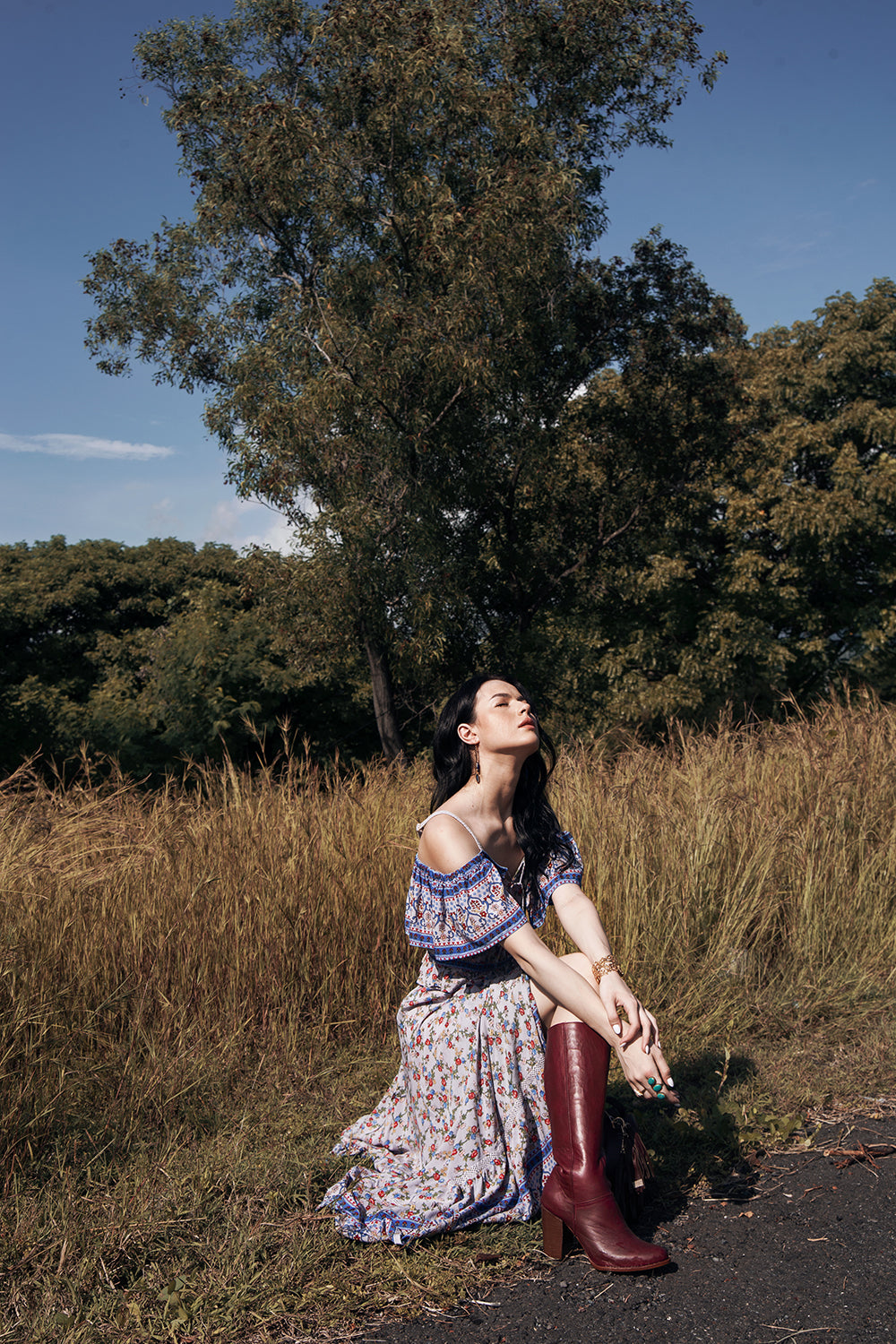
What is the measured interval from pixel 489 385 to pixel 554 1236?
33.7 feet

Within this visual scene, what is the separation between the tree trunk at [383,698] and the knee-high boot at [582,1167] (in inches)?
409

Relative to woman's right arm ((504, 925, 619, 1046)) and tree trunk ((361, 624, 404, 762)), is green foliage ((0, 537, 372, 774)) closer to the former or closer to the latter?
tree trunk ((361, 624, 404, 762))

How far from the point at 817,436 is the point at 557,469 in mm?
6001

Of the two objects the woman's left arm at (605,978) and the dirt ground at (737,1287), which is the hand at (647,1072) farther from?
the dirt ground at (737,1287)

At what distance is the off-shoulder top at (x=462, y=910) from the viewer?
8.77 ft

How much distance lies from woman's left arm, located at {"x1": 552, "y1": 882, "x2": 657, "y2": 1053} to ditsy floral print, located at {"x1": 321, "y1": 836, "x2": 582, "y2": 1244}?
0.21 m

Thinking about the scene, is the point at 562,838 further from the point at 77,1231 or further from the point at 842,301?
the point at 842,301

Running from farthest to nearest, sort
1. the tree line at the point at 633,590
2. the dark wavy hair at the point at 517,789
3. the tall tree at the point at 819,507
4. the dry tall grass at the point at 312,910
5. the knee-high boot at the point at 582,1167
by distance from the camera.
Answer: the tall tree at the point at 819,507
the tree line at the point at 633,590
the dry tall grass at the point at 312,910
the dark wavy hair at the point at 517,789
the knee-high boot at the point at 582,1167

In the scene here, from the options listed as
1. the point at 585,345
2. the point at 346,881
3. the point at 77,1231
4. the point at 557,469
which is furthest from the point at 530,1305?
the point at 585,345

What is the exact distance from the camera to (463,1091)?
8.80ft

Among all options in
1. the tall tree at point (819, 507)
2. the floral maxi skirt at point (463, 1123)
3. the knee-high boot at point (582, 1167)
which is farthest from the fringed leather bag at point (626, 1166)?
the tall tree at point (819, 507)

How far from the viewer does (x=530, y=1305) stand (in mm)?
2303

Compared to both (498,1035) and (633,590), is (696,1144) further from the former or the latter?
(633,590)

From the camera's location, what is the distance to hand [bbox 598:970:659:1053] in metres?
2.44
